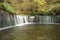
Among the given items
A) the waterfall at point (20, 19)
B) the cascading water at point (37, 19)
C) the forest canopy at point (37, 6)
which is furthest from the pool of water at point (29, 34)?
the forest canopy at point (37, 6)

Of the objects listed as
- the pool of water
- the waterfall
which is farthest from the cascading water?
the pool of water

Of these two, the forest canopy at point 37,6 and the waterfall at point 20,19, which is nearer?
the waterfall at point 20,19

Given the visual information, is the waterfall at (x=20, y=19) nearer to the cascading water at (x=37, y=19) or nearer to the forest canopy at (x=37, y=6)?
the cascading water at (x=37, y=19)

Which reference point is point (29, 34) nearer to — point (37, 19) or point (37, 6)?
point (37, 19)

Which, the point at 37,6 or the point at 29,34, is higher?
the point at 37,6

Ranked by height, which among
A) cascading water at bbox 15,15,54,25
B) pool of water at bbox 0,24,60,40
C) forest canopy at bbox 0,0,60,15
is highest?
forest canopy at bbox 0,0,60,15

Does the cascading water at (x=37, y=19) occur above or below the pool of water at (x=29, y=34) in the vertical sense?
below

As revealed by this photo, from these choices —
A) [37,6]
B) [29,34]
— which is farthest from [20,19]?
[29,34]

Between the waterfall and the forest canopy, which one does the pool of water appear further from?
the forest canopy

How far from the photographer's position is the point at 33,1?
3650cm

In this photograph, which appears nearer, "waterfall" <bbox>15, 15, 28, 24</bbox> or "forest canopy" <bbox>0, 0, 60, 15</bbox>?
"waterfall" <bbox>15, 15, 28, 24</bbox>

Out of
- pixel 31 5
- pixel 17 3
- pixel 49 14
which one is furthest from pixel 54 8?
pixel 17 3

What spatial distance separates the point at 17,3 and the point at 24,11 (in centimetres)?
161

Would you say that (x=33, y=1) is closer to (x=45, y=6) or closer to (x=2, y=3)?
(x=45, y=6)
